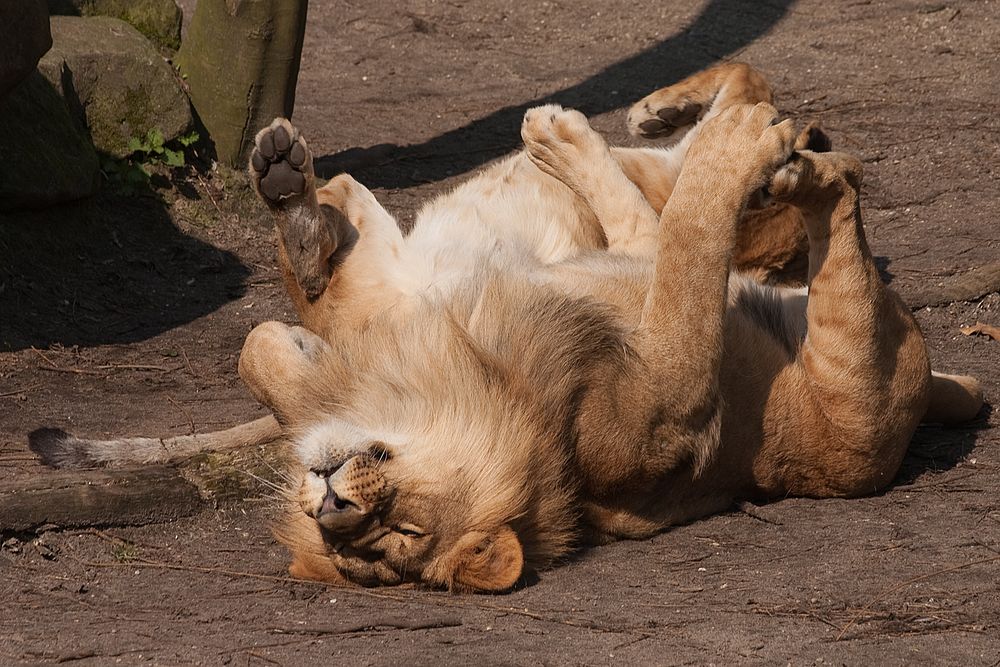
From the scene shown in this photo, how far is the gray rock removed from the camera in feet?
18.1

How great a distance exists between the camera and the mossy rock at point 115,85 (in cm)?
697

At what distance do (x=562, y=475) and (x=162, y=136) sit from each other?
13.8ft

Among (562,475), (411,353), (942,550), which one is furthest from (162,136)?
(942,550)

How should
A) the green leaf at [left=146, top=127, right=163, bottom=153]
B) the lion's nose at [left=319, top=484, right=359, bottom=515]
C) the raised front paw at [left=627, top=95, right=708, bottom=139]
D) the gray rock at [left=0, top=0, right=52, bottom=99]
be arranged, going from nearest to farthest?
the lion's nose at [left=319, top=484, right=359, bottom=515]
the gray rock at [left=0, top=0, right=52, bottom=99]
the raised front paw at [left=627, top=95, right=708, bottom=139]
the green leaf at [left=146, top=127, right=163, bottom=153]

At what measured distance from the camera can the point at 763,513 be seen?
436 cm

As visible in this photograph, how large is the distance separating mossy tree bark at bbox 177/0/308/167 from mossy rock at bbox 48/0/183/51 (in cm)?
38

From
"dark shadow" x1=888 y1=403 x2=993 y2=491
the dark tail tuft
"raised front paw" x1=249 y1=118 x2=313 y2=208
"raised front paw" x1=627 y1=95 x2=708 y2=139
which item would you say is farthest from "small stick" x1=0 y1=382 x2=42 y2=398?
"dark shadow" x1=888 y1=403 x2=993 y2=491

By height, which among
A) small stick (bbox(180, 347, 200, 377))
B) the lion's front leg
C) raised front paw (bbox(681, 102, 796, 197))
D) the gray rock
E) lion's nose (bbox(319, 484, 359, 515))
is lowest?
small stick (bbox(180, 347, 200, 377))

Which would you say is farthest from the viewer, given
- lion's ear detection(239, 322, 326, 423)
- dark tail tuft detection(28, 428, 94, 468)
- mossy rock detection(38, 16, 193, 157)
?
mossy rock detection(38, 16, 193, 157)

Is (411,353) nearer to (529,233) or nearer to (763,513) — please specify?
(529,233)

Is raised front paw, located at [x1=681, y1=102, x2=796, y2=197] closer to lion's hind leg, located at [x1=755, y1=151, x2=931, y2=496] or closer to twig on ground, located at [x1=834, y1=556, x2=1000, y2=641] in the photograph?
lion's hind leg, located at [x1=755, y1=151, x2=931, y2=496]

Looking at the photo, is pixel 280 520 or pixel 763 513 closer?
pixel 280 520

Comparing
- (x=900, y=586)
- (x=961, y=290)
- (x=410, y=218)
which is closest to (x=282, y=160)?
(x=900, y=586)

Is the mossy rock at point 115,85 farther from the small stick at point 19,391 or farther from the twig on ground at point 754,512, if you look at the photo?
Answer: the twig on ground at point 754,512
